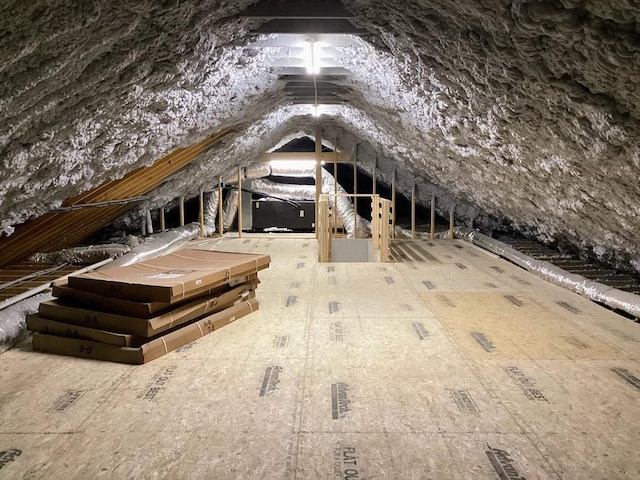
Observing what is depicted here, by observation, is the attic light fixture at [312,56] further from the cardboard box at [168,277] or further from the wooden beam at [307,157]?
the wooden beam at [307,157]

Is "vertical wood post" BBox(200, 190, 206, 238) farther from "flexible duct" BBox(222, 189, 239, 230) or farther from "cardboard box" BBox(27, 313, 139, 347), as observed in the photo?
"cardboard box" BBox(27, 313, 139, 347)

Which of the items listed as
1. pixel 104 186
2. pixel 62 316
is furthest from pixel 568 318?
pixel 104 186

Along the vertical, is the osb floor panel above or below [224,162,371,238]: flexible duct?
below

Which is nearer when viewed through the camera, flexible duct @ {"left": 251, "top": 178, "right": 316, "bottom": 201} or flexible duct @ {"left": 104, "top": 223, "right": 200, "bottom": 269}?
flexible duct @ {"left": 104, "top": 223, "right": 200, "bottom": 269}

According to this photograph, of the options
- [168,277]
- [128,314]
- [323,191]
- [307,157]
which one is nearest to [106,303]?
[128,314]

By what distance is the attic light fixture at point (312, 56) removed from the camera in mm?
3982

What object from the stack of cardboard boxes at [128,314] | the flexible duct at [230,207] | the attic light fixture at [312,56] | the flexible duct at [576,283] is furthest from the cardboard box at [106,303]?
the flexible duct at [230,207]

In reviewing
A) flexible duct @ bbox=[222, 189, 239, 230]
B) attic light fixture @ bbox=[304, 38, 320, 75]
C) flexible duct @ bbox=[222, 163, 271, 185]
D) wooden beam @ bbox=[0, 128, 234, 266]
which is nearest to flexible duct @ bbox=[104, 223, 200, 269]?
wooden beam @ bbox=[0, 128, 234, 266]

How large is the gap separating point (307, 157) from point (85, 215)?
4506mm

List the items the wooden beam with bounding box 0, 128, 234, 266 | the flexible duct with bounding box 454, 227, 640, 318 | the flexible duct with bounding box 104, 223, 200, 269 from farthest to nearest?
the flexible duct with bounding box 104, 223, 200, 269, the wooden beam with bounding box 0, 128, 234, 266, the flexible duct with bounding box 454, 227, 640, 318

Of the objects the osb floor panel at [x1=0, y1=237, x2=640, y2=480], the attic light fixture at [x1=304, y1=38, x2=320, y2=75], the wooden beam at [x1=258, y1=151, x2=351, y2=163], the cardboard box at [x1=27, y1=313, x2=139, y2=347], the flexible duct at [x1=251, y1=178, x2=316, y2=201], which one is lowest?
the osb floor panel at [x1=0, y1=237, x2=640, y2=480]

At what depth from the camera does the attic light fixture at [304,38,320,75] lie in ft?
13.1

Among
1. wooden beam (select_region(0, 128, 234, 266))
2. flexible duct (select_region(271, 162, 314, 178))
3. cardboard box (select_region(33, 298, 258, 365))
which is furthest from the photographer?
flexible duct (select_region(271, 162, 314, 178))

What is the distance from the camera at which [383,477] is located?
1853mm
